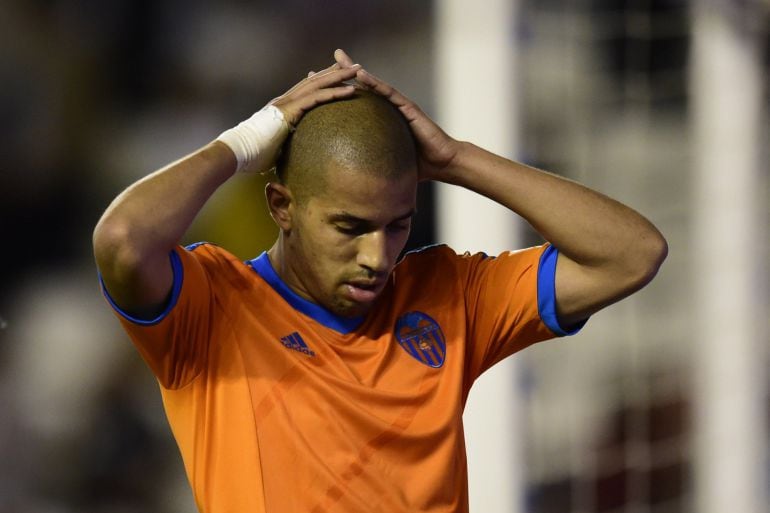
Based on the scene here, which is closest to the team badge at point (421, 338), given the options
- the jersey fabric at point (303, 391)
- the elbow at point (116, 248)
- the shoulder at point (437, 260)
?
the jersey fabric at point (303, 391)

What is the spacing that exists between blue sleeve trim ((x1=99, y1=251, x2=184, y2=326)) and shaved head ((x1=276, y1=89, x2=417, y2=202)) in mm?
235

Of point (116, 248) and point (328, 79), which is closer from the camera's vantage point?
point (116, 248)

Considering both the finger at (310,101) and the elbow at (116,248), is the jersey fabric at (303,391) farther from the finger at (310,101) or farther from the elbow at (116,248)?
the finger at (310,101)

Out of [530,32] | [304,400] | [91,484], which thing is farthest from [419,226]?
[304,400]

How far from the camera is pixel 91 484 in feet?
10.7

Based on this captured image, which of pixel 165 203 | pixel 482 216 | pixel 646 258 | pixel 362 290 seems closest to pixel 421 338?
pixel 362 290

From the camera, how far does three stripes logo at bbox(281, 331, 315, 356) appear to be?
1744mm

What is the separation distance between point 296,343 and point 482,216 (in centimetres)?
119

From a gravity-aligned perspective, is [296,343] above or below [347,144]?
below

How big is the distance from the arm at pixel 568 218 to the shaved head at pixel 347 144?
9 cm

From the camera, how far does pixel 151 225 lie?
1541 mm

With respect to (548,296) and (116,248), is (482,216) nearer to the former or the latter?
(548,296)

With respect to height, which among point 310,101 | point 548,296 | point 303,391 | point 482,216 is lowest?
point 303,391

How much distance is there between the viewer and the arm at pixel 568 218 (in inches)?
73.2
